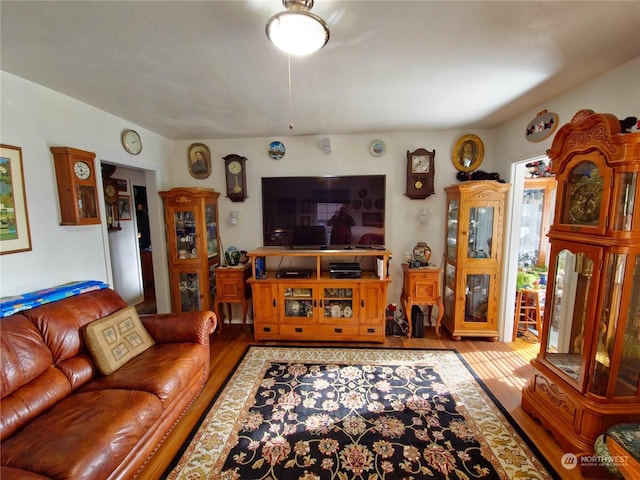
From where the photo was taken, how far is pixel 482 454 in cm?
167

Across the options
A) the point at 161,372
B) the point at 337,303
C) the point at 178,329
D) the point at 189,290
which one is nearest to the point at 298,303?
the point at 337,303

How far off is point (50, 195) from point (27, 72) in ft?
2.74

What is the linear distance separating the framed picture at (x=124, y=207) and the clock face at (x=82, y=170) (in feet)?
6.85

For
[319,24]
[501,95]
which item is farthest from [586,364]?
[319,24]

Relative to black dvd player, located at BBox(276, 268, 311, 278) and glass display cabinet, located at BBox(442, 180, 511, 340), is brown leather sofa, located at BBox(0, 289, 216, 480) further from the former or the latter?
glass display cabinet, located at BBox(442, 180, 511, 340)

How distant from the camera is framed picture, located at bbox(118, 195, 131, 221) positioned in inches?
161

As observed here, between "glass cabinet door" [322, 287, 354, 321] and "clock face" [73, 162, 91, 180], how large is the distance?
242 cm

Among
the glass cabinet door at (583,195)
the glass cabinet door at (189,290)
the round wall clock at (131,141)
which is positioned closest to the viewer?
the glass cabinet door at (583,195)

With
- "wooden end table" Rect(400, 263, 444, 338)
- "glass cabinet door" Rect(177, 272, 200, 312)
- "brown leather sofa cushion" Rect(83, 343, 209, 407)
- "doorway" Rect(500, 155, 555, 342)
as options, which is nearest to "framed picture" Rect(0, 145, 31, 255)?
"brown leather sofa cushion" Rect(83, 343, 209, 407)

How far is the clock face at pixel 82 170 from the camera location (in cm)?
217

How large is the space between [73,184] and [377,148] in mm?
2985

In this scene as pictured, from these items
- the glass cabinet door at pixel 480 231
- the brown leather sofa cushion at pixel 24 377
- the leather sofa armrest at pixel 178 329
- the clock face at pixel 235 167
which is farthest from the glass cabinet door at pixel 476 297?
the brown leather sofa cushion at pixel 24 377

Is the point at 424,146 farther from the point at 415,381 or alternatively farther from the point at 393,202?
the point at 415,381

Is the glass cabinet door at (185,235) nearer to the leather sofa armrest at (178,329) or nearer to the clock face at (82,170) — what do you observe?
the clock face at (82,170)
